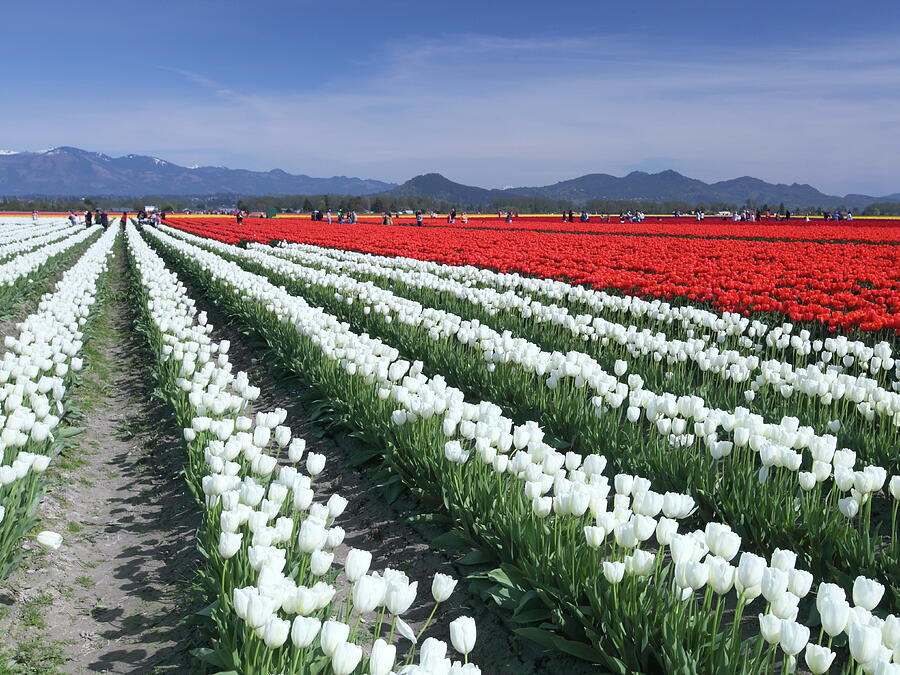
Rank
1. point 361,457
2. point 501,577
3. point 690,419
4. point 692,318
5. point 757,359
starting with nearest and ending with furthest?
point 501,577 < point 690,419 < point 361,457 < point 757,359 < point 692,318

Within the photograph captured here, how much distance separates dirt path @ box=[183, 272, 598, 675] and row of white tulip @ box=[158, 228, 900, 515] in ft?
5.60

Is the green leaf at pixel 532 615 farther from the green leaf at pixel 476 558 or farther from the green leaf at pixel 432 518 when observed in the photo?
the green leaf at pixel 432 518

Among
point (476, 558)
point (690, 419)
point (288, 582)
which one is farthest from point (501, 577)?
point (690, 419)

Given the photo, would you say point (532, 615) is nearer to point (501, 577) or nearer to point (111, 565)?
point (501, 577)

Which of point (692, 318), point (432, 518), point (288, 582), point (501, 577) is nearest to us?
point (288, 582)

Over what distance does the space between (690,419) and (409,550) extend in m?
2.52

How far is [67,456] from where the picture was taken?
652cm

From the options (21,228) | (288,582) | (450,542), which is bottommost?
(450,542)

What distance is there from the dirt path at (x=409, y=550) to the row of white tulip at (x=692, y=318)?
455 centimetres

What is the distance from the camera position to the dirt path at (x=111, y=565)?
12.4ft

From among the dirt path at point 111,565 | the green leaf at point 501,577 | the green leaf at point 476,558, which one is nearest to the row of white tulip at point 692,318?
the green leaf at point 476,558

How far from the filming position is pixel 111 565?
475 cm

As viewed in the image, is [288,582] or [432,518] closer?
[288,582]

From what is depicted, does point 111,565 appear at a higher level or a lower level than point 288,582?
lower
